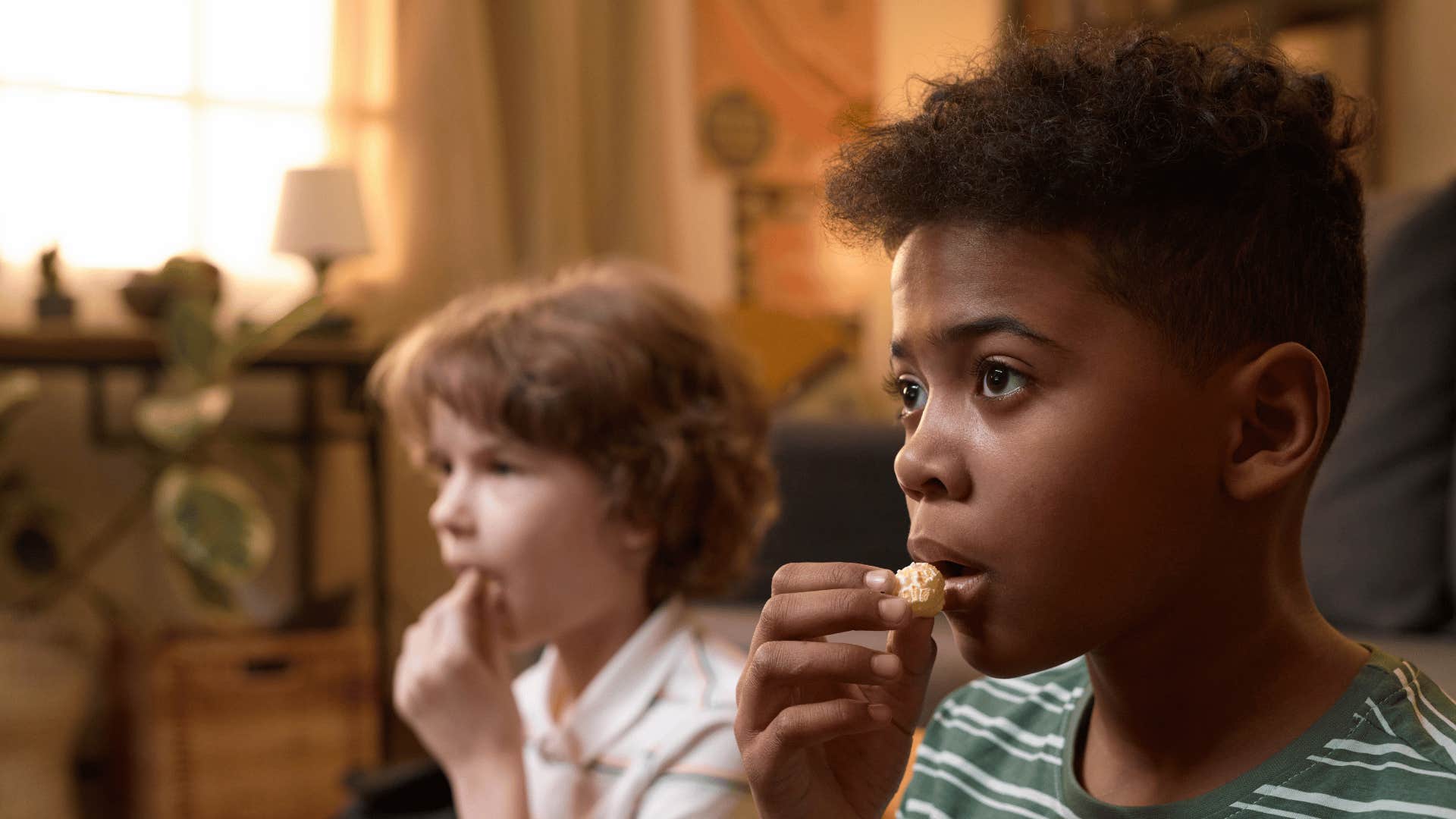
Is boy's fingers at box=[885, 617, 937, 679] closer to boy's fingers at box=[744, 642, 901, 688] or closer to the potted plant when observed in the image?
boy's fingers at box=[744, 642, 901, 688]

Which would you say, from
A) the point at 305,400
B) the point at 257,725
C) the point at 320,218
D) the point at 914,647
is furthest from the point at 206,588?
the point at 914,647

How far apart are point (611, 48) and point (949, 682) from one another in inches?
108

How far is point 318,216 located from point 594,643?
1857 mm

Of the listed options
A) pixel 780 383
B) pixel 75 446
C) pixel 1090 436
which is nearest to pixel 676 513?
pixel 1090 436

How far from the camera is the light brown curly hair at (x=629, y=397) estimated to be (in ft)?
4.12

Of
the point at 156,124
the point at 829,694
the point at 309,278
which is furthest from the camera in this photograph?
A: the point at 309,278

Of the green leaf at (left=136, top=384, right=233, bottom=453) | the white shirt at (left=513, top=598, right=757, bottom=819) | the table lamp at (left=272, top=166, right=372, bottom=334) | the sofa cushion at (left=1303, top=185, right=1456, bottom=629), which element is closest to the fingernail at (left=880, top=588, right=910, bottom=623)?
the white shirt at (left=513, top=598, right=757, bottom=819)

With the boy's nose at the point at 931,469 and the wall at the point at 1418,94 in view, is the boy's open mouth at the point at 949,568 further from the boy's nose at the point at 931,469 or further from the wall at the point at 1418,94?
the wall at the point at 1418,94

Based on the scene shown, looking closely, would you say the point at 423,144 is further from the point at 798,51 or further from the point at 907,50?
the point at 907,50

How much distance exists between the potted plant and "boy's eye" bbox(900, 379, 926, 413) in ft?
7.06

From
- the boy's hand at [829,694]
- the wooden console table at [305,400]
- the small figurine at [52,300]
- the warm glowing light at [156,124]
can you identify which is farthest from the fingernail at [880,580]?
the warm glowing light at [156,124]

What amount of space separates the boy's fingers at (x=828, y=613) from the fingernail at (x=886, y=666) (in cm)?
1

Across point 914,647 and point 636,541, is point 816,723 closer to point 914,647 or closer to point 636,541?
point 914,647

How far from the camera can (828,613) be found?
60cm
